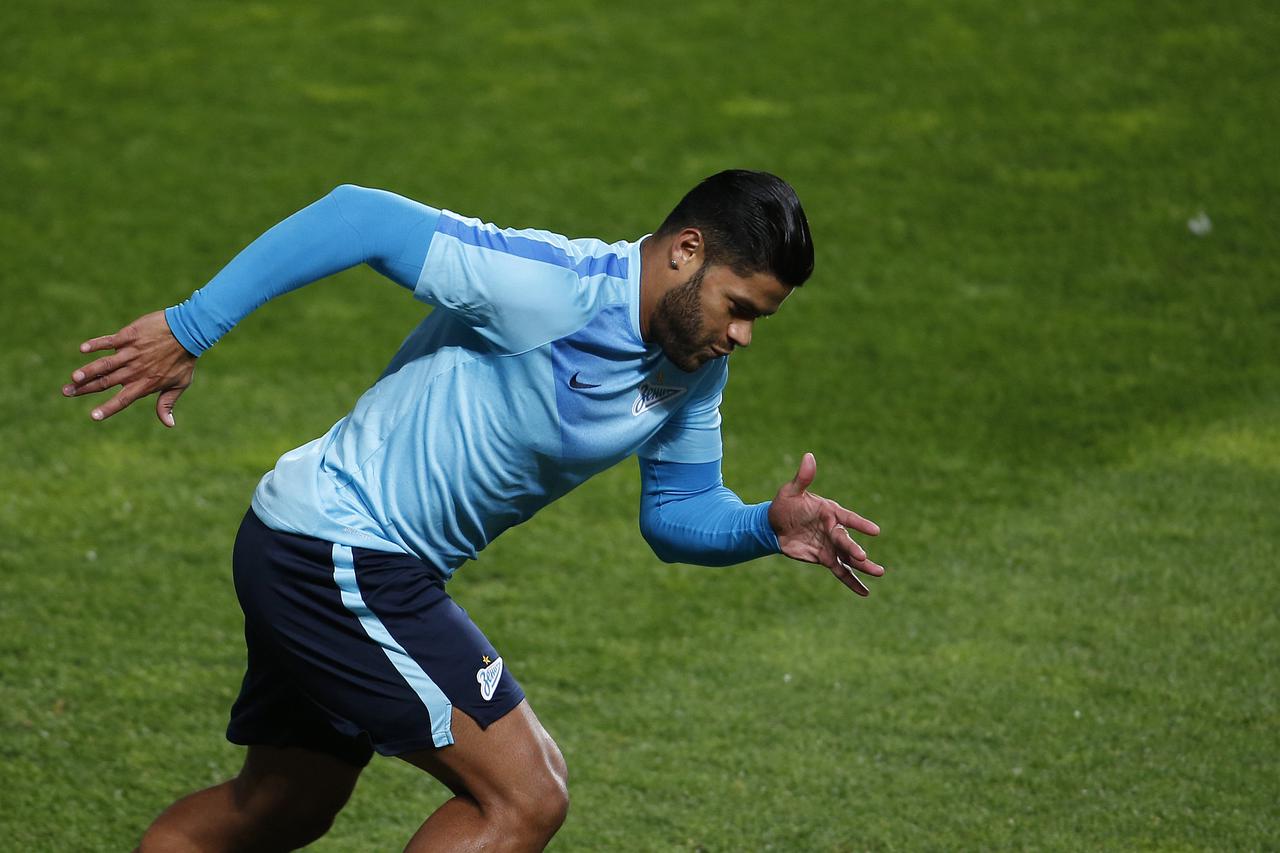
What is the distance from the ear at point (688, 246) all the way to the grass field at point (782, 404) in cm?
217

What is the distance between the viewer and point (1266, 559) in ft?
22.6

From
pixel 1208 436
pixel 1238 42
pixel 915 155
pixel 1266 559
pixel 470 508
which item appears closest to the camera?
pixel 470 508

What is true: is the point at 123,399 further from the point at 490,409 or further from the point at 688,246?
the point at 688,246

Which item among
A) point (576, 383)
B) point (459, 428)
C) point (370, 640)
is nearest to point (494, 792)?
point (370, 640)

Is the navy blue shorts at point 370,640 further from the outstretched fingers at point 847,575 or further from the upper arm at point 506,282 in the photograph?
the outstretched fingers at point 847,575

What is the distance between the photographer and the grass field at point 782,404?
5309 millimetres

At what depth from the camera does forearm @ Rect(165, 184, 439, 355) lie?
335 cm

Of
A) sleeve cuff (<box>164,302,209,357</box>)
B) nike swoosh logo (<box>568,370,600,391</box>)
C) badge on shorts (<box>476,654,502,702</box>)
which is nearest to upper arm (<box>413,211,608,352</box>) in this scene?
nike swoosh logo (<box>568,370,600,391</box>)

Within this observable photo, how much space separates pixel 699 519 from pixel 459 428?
77 cm

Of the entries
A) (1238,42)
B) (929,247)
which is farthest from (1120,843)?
(1238,42)

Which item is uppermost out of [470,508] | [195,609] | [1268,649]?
[470,508]

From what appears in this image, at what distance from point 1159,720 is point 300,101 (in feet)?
27.3

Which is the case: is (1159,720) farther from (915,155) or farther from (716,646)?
(915,155)

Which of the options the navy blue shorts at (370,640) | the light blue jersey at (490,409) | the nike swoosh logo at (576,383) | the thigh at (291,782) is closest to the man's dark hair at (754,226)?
the light blue jersey at (490,409)
